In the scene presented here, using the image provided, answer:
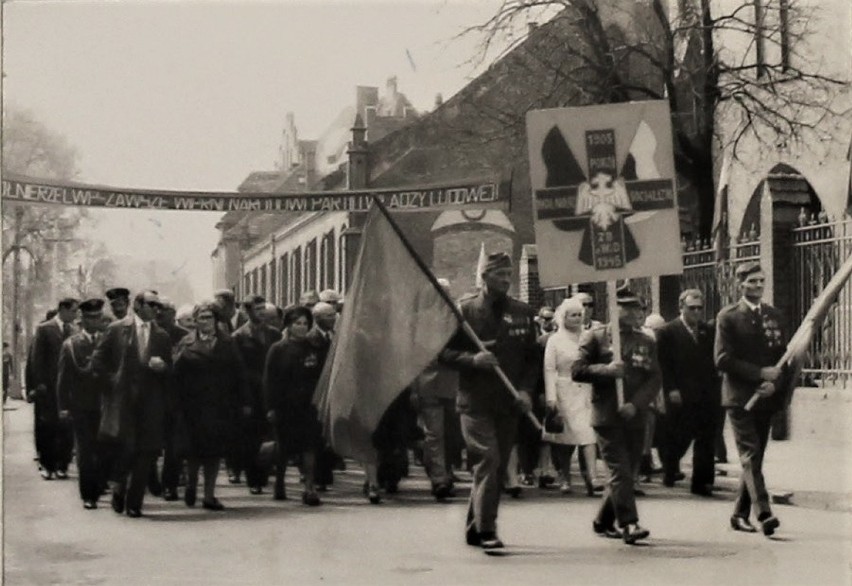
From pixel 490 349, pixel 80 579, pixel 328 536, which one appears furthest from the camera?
pixel 328 536

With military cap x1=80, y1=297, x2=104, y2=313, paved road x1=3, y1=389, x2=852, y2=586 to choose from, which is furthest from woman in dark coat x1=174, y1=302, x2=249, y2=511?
military cap x1=80, y1=297, x2=104, y2=313

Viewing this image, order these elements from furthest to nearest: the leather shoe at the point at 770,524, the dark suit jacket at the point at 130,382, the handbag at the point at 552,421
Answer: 1. the dark suit jacket at the point at 130,382
2. the handbag at the point at 552,421
3. the leather shoe at the point at 770,524

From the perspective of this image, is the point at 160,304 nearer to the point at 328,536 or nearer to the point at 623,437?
the point at 328,536

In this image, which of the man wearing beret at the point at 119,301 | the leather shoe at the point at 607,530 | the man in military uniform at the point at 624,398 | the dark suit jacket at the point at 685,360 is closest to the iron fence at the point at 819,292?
the dark suit jacket at the point at 685,360

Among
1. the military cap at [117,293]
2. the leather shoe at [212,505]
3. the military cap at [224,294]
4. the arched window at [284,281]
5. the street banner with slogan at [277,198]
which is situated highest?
the street banner with slogan at [277,198]

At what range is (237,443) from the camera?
11656 millimetres

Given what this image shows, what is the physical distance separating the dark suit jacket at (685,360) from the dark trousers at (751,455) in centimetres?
223

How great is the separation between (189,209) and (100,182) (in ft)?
2.29

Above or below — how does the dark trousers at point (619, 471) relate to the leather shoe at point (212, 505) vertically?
above

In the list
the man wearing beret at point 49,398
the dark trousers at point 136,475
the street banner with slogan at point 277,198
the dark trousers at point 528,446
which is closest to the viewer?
the street banner with slogan at point 277,198

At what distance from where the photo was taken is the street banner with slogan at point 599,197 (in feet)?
31.9

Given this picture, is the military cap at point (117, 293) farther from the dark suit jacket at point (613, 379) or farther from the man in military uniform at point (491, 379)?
the dark suit jacket at point (613, 379)

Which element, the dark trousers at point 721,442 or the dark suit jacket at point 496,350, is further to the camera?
the dark trousers at point 721,442

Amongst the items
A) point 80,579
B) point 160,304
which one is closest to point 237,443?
point 160,304
